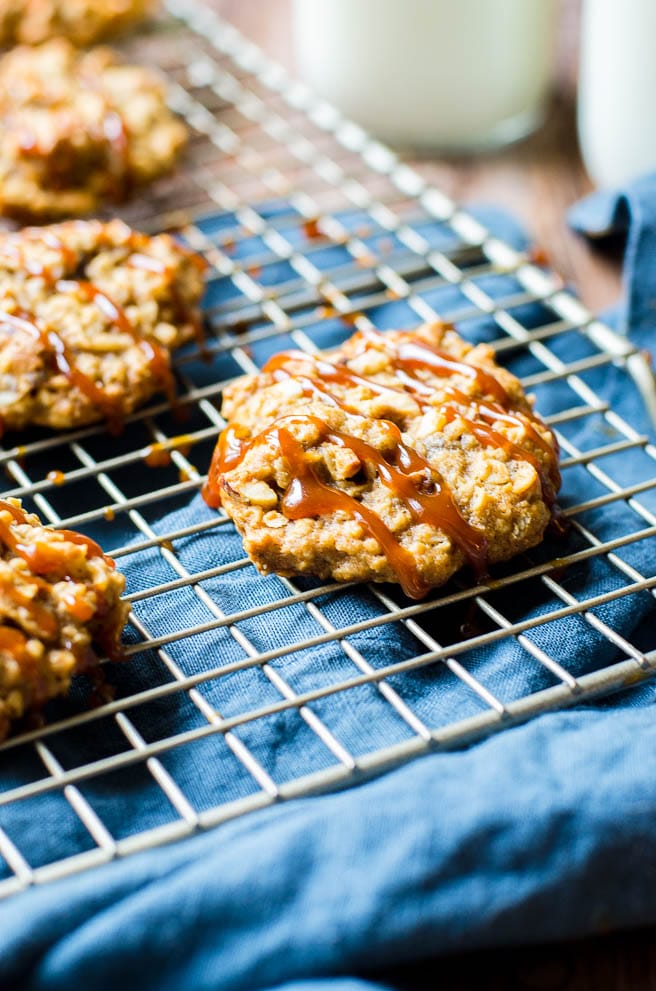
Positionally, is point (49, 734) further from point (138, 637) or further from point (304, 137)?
point (304, 137)

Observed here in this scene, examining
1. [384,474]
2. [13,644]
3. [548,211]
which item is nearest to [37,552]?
[13,644]

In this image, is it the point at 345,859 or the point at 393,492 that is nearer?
the point at 345,859

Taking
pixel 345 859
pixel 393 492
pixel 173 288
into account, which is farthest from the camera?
pixel 173 288

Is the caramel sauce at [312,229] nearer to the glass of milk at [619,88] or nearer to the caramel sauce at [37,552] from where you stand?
the glass of milk at [619,88]

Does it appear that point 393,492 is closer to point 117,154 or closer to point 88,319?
point 88,319

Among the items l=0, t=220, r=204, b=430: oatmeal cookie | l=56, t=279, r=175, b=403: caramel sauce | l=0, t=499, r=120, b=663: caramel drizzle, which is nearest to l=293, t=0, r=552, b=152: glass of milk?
l=0, t=220, r=204, b=430: oatmeal cookie

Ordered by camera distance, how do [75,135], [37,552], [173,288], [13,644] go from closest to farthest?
[13,644]
[37,552]
[173,288]
[75,135]

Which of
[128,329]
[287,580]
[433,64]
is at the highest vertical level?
[433,64]
